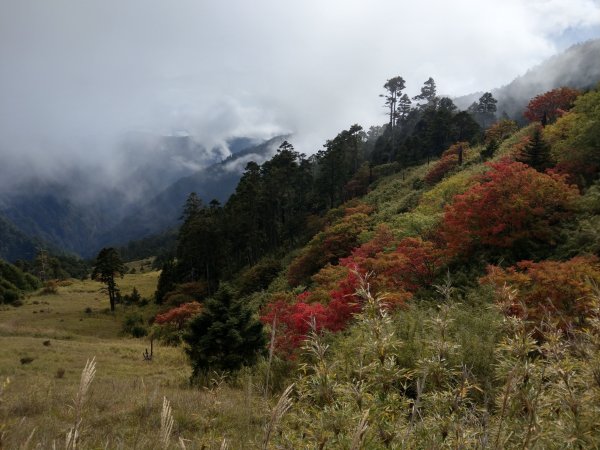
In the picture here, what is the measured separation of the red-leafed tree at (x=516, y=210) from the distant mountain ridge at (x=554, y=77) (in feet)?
243

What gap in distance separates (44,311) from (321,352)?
48603 mm

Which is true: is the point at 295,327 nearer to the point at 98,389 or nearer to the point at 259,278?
the point at 98,389

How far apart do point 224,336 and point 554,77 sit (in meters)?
111

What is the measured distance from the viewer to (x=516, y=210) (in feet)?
51.2

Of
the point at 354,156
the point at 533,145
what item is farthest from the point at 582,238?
the point at 354,156

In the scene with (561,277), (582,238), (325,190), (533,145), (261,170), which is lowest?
(561,277)

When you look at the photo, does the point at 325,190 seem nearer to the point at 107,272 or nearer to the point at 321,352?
the point at 107,272

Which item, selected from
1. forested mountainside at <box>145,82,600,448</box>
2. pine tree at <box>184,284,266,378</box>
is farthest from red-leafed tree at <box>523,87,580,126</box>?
pine tree at <box>184,284,266,378</box>

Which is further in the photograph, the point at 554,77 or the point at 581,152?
the point at 554,77

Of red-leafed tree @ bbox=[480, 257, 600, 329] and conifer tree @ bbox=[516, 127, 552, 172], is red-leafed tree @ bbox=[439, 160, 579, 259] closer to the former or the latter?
red-leafed tree @ bbox=[480, 257, 600, 329]

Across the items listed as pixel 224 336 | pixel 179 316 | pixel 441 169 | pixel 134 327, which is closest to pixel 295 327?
pixel 224 336

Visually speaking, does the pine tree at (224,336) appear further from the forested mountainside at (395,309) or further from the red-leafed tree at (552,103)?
the red-leafed tree at (552,103)

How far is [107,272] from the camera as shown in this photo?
46.8m

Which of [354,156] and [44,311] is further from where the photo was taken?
[354,156]
